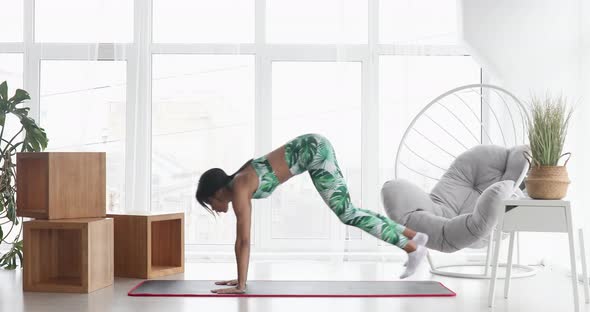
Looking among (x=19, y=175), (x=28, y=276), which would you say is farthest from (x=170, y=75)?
(x=28, y=276)

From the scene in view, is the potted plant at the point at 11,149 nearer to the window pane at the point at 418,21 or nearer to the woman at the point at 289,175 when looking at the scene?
the woman at the point at 289,175

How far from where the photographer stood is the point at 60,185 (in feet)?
12.3

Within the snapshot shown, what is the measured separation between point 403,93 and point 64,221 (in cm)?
270

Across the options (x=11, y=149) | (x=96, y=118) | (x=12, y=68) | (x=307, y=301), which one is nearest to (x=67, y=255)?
(x=11, y=149)

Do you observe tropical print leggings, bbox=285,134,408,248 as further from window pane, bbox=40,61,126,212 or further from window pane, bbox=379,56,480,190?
window pane, bbox=40,61,126,212

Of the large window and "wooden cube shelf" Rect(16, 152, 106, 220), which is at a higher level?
the large window

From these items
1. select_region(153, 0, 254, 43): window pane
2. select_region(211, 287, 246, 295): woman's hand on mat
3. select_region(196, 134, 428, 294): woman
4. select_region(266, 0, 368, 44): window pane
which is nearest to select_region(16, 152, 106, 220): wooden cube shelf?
select_region(196, 134, 428, 294): woman

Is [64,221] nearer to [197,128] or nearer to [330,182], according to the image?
[330,182]

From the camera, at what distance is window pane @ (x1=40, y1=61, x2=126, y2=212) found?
5355mm

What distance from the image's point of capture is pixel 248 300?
3375 millimetres

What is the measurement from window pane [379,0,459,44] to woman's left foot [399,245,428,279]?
2194mm

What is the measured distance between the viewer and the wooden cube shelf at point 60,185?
3.69m

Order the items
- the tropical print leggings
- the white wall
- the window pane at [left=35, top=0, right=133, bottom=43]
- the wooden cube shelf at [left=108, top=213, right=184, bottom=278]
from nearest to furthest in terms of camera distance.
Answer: the tropical print leggings, the wooden cube shelf at [left=108, top=213, right=184, bottom=278], the white wall, the window pane at [left=35, top=0, right=133, bottom=43]

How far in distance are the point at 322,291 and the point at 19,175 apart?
1755mm
